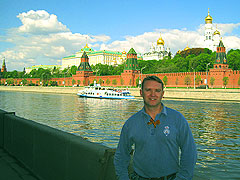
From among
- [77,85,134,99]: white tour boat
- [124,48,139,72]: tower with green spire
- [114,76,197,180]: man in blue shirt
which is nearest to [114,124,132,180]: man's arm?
[114,76,197,180]: man in blue shirt

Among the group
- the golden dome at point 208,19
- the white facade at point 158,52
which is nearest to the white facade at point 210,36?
the golden dome at point 208,19

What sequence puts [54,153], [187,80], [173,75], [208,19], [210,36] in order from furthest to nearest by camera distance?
[210,36] → [208,19] → [173,75] → [187,80] → [54,153]

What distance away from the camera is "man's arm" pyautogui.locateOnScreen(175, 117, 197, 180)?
2.20 metres

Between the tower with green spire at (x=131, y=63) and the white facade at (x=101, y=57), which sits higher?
the white facade at (x=101, y=57)

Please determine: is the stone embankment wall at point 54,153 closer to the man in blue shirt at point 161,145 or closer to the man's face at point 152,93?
the man in blue shirt at point 161,145

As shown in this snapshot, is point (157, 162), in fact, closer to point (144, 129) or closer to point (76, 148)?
point (144, 129)

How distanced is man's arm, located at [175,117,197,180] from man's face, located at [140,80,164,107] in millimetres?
332

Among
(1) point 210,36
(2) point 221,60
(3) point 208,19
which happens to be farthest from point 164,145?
→ (1) point 210,36

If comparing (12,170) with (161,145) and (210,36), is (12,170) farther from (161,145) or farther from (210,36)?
(210,36)

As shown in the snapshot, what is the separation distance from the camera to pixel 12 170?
15.9 feet

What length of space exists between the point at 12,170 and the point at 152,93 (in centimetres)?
344

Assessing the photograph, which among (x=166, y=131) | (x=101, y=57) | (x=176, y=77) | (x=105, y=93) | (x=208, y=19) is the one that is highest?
(x=208, y=19)

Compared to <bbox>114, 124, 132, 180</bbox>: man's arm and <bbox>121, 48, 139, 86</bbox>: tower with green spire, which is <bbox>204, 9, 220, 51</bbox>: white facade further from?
<bbox>114, 124, 132, 180</bbox>: man's arm

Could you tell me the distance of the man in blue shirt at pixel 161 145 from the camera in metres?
2.25
